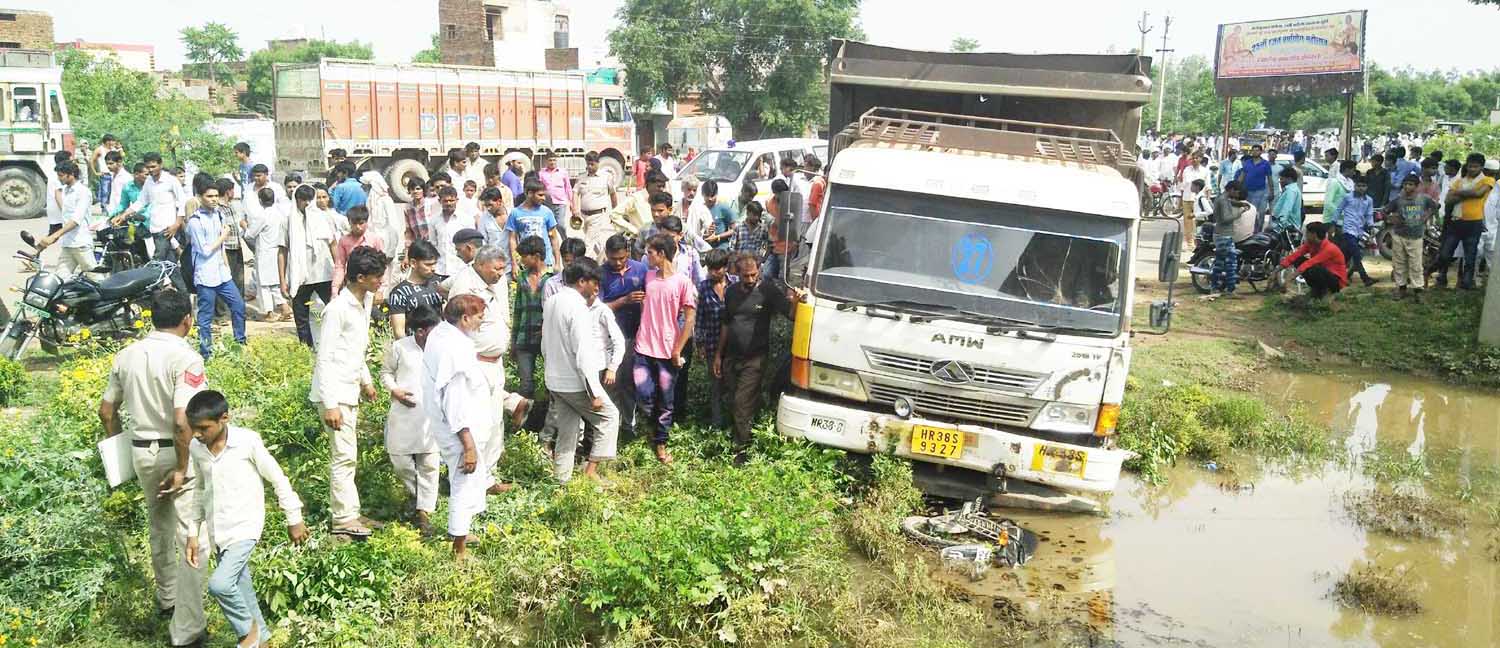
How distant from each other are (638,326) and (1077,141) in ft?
11.0

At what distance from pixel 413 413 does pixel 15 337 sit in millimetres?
5534

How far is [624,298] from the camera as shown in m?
7.64

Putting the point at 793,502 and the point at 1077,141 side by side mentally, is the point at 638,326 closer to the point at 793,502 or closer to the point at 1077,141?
the point at 793,502

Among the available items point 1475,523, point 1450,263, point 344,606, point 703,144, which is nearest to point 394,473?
point 344,606

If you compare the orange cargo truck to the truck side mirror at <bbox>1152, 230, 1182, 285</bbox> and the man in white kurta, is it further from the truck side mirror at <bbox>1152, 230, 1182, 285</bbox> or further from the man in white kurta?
the man in white kurta

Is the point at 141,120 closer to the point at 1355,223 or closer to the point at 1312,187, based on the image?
the point at 1355,223

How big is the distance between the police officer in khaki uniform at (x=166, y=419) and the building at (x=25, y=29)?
119 feet

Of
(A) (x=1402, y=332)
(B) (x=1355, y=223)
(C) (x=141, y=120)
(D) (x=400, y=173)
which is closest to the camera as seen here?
(A) (x=1402, y=332)

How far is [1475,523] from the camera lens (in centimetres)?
701

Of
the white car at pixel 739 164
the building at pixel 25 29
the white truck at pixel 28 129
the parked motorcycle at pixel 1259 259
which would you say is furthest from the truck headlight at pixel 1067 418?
the building at pixel 25 29

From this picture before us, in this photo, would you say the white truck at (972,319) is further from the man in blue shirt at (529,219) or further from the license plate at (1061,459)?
the man in blue shirt at (529,219)

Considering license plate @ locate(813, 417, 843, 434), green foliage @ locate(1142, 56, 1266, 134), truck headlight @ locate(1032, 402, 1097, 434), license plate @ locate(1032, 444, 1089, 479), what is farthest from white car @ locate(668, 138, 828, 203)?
green foliage @ locate(1142, 56, 1266, 134)

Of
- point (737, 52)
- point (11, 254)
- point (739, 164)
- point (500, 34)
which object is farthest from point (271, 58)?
point (739, 164)

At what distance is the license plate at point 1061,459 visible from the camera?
6395 millimetres
